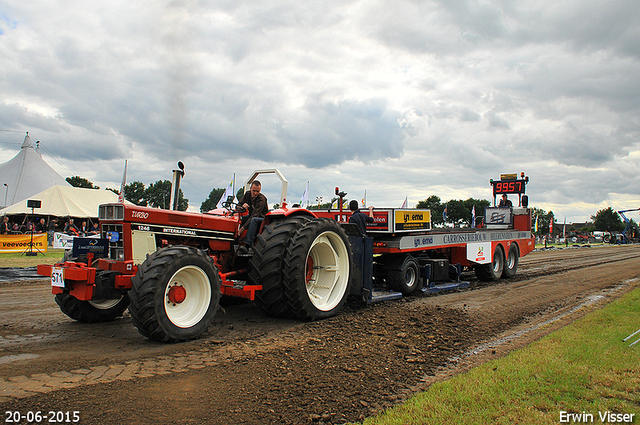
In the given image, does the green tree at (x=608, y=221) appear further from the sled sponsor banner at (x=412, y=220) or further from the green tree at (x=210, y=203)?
the sled sponsor banner at (x=412, y=220)

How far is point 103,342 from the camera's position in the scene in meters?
5.01

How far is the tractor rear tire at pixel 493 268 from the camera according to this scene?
12.0 meters

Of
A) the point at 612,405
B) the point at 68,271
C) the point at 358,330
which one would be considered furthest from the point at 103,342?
the point at 612,405

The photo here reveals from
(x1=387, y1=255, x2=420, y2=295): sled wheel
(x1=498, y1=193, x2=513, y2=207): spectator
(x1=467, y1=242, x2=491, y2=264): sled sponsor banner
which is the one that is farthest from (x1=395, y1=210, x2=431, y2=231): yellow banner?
(x1=498, y1=193, x2=513, y2=207): spectator

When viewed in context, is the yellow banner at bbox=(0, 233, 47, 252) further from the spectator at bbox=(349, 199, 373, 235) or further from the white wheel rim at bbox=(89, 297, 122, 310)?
the spectator at bbox=(349, 199, 373, 235)

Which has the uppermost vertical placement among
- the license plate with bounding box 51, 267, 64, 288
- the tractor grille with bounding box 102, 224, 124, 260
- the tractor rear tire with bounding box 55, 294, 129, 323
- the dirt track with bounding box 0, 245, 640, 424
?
the tractor grille with bounding box 102, 224, 124, 260

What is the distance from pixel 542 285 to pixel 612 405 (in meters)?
8.30

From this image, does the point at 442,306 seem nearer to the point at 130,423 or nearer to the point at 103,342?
the point at 103,342

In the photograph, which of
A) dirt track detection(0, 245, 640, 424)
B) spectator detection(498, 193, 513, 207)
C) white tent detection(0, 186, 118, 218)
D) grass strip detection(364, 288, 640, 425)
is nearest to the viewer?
grass strip detection(364, 288, 640, 425)

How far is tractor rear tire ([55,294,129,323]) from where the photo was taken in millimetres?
5801

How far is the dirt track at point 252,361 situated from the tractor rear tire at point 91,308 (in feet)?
0.58

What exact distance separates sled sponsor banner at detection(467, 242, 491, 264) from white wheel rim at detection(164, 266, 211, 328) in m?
7.65

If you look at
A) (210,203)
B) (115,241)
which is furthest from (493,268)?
(210,203)

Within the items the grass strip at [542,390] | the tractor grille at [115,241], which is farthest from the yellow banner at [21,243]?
the grass strip at [542,390]
